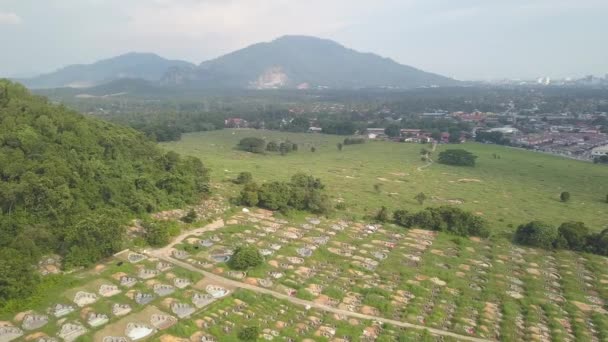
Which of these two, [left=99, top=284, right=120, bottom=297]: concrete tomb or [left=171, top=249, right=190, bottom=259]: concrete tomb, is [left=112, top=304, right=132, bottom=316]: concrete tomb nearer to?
[left=99, top=284, right=120, bottom=297]: concrete tomb

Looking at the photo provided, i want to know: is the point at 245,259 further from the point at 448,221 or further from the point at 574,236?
the point at 574,236

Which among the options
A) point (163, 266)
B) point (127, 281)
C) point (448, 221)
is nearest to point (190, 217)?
point (163, 266)

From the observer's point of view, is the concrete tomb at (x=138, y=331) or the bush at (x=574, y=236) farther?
the bush at (x=574, y=236)

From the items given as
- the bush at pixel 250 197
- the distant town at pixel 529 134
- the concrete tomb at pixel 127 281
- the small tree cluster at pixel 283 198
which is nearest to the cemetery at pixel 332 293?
the concrete tomb at pixel 127 281

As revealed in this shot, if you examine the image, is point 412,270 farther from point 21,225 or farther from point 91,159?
point 91,159

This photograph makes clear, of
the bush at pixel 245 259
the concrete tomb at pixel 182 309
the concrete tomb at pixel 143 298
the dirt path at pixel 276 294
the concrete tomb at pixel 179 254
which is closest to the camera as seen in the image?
the concrete tomb at pixel 182 309

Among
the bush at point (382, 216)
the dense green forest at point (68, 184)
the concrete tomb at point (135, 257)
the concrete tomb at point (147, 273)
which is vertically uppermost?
the dense green forest at point (68, 184)

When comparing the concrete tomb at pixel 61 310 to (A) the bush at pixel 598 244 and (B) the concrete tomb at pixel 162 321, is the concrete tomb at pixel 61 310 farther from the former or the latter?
(A) the bush at pixel 598 244
